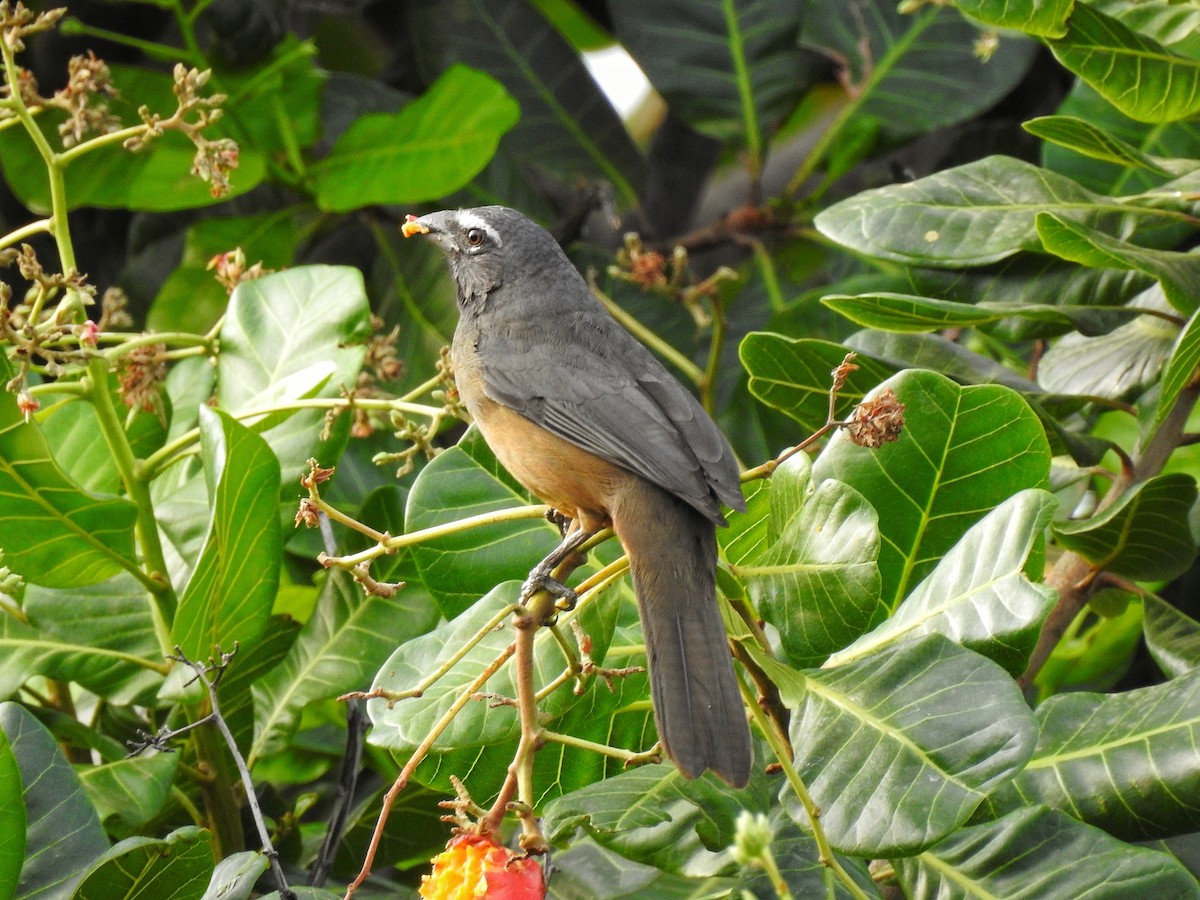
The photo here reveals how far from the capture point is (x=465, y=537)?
2184 millimetres

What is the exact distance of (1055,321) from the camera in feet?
7.65

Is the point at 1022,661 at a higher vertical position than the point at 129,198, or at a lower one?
lower

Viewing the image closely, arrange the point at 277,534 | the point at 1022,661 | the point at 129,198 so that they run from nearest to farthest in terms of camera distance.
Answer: the point at 1022,661
the point at 277,534
the point at 129,198

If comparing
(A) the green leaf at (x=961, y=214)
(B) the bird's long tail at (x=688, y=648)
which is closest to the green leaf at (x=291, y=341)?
(B) the bird's long tail at (x=688, y=648)

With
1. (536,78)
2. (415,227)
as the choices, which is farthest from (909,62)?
(415,227)

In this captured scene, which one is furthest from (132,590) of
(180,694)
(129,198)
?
(129,198)

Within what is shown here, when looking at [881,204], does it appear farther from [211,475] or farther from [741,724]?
[211,475]

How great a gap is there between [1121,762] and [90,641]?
5.59ft

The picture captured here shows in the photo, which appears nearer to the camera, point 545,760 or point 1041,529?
point 1041,529

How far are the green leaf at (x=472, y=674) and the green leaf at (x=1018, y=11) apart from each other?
118 cm

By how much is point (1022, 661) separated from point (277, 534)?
3.95 ft

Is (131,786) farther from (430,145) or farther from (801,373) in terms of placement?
(430,145)

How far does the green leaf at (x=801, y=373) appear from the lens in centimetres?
223

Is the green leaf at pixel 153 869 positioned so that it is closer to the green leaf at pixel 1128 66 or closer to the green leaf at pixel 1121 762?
the green leaf at pixel 1121 762
